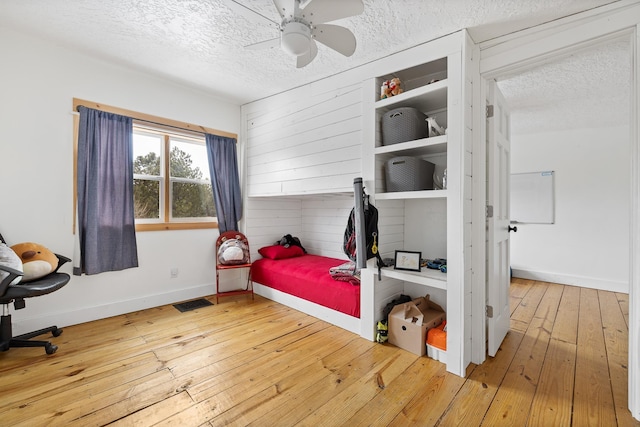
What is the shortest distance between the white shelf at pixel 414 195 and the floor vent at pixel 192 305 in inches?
91.8

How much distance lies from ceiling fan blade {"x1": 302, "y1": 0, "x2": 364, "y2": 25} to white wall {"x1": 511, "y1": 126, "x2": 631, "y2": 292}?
444cm

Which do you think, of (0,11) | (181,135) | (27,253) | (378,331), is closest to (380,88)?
(378,331)

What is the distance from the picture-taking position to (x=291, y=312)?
10.2ft

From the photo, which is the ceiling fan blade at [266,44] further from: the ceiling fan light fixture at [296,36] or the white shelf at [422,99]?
the white shelf at [422,99]

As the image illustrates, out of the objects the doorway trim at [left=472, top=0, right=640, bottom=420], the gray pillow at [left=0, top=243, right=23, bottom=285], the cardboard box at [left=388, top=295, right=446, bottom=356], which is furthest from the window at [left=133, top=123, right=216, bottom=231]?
the doorway trim at [left=472, top=0, right=640, bottom=420]

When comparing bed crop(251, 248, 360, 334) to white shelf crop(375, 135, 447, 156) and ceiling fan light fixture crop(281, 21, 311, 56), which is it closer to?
white shelf crop(375, 135, 447, 156)

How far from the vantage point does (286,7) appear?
154cm

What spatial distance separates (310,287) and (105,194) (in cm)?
223

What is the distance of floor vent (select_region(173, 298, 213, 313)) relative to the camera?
317 centimetres

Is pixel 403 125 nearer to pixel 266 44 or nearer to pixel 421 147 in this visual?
pixel 421 147

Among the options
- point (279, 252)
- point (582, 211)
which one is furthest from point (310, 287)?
point (582, 211)

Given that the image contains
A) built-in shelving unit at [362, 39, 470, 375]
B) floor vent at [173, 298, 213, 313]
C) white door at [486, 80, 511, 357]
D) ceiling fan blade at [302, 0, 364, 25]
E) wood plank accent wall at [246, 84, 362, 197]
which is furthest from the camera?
floor vent at [173, 298, 213, 313]

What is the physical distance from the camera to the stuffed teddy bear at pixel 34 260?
2193mm

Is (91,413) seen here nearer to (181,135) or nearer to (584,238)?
(181,135)
